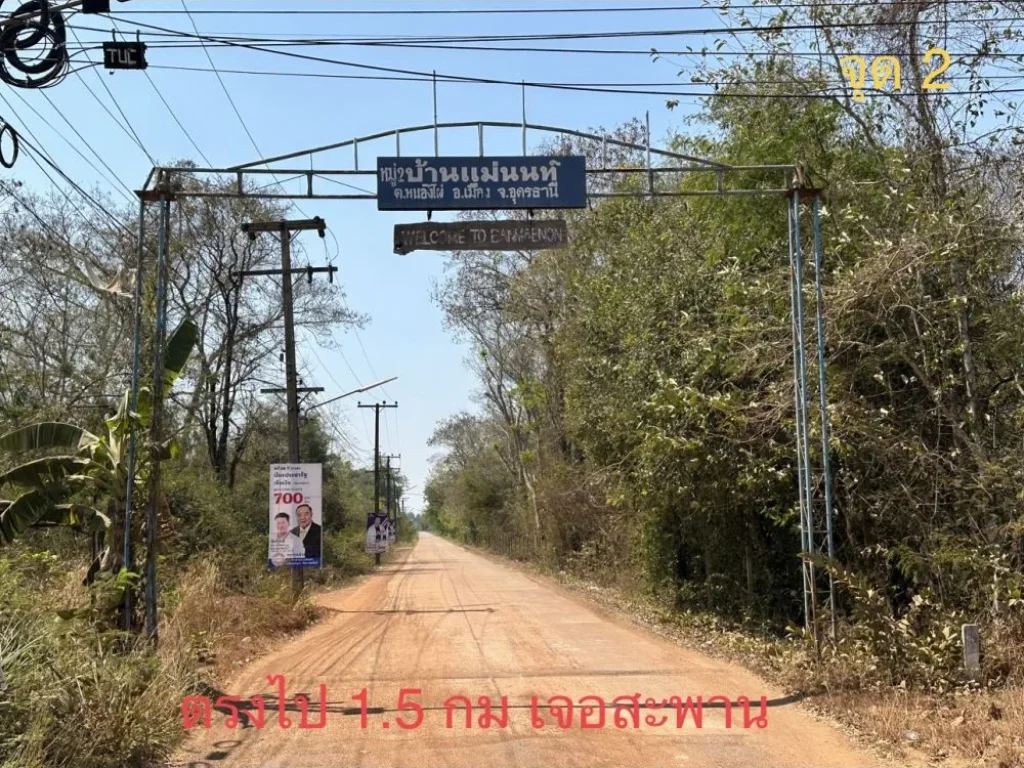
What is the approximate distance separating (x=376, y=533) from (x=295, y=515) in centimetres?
2588

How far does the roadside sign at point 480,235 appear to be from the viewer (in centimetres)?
1043

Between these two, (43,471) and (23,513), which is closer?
(43,471)

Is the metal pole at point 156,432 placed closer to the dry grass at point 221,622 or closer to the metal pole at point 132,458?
the metal pole at point 132,458

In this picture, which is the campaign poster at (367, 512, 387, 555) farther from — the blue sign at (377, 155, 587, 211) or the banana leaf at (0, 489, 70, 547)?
the blue sign at (377, 155, 587, 211)

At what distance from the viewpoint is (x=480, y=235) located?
34.6 feet

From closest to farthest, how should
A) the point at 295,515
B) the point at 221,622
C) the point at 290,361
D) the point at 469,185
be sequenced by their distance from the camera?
the point at 469,185 → the point at 221,622 → the point at 295,515 → the point at 290,361

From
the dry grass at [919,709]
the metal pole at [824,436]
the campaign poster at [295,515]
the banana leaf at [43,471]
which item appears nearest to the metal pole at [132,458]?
the banana leaf at [43,471]

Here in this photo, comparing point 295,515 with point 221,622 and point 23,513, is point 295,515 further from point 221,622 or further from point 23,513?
point 23,513

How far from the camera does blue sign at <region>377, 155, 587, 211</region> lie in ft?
34.1

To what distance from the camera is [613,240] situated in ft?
80.9

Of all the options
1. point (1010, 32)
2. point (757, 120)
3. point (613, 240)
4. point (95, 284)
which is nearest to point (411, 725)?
point (95, 284)
